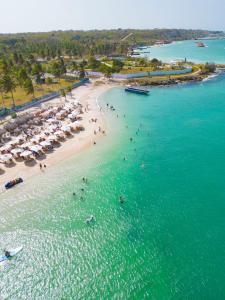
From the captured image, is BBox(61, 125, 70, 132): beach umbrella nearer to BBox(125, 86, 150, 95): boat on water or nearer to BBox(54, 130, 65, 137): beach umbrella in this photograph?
BBox(54, 130, 65, 137): beach umbrella

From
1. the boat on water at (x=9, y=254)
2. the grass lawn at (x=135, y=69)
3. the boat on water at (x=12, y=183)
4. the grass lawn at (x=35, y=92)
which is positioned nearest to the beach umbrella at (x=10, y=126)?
the grass lawn at (x=35, y=92)

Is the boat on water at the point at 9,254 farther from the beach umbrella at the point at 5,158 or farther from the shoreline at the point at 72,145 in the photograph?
the beach umbrella at the point at 5,158

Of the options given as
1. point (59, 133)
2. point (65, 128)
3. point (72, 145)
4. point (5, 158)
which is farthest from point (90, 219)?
point (65, 128)

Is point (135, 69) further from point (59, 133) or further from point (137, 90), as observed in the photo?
point (59, 133)

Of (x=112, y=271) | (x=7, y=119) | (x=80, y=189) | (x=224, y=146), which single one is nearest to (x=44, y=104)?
(x=7, y=119)

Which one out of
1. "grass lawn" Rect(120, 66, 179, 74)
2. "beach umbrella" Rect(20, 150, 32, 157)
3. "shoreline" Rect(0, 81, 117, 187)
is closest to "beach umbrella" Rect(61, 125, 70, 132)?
"shoreline" Rect(0, 81, 117, 187)

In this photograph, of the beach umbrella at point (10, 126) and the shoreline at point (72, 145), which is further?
the beach umbrella at point (10, 126)

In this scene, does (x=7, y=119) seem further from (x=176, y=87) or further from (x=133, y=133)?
(x=176, y=87)

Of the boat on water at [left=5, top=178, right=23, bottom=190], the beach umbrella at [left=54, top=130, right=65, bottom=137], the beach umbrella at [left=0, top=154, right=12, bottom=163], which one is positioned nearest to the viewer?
the boat on water at [left=5, top=178, right=23, bottom=190]
